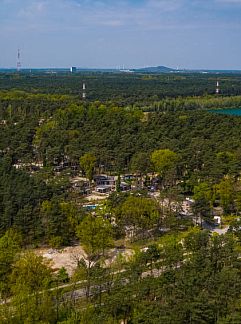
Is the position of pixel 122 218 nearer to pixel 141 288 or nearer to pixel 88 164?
pixel 141 288

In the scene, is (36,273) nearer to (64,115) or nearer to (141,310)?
(141,310)

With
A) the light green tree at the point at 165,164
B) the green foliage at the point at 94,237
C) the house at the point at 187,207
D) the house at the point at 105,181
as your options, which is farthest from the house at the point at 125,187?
the green foliage at the point at 94,237

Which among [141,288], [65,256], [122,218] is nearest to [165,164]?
[122,218]

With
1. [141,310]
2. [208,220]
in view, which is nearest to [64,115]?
[208,220]

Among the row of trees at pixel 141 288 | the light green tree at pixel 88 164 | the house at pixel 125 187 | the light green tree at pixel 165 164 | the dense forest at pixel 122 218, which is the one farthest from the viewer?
the light green tree at pixel 88 164

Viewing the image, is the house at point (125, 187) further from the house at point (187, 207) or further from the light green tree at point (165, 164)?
the house at point (187, 207)

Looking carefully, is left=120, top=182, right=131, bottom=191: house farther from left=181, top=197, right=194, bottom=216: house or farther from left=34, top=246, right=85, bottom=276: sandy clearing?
left=34, top=246, right=85, bottom=276: sandy clearing

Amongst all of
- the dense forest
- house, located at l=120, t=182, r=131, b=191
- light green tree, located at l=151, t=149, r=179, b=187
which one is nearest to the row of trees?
the dense forest

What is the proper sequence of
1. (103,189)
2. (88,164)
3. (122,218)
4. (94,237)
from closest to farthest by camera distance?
(94,237) → (122,218) → (103,189) → (88,164)
